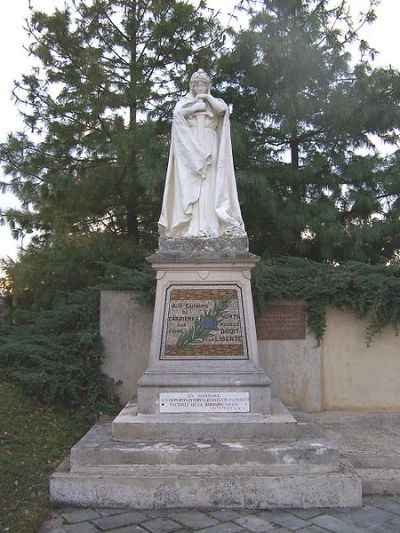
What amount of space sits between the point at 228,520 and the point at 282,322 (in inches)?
134

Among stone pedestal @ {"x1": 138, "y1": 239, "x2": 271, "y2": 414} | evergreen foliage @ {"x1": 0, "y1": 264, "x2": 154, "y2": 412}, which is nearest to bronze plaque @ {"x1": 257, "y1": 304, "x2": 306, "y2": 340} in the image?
evergreen foliage @ {"x1": 0, "y1": 264, "x2": 154, "y2": 412}

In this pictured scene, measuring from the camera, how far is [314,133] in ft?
29.1

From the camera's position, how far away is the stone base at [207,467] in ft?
12.6

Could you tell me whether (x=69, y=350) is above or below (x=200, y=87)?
below

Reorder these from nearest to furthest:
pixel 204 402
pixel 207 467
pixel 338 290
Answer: pixel 207 467
pixel 204 402
pixel 338 290

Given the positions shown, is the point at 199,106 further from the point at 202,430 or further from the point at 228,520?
the point at 228,520

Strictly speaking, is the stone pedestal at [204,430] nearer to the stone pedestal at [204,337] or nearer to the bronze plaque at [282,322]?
the stone pedestal at [204,337]

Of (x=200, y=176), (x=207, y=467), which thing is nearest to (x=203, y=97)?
(x=200, y=176)

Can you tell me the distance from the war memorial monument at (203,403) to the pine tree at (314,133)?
2.83m

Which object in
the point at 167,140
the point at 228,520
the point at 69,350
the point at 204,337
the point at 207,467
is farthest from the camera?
the point at 167,140

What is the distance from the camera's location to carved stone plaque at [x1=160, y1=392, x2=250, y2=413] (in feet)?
14.8

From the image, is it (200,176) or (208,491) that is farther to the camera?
(200,176)

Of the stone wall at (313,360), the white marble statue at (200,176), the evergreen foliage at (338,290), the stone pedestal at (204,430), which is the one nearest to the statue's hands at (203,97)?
the white marble statue at (200,176)

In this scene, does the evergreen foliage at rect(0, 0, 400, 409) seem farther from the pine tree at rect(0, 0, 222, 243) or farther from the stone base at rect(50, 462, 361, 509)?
the stone base at rect(50, 462, 361, 509)
